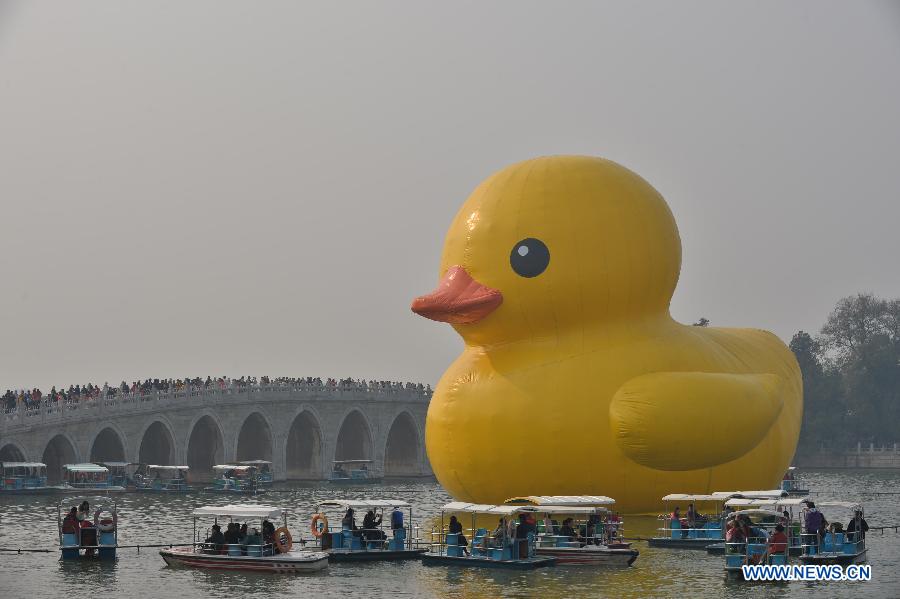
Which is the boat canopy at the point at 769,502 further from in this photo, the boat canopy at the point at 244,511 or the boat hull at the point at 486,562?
the boat canopy at the point at 244,511

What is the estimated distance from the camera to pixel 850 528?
30609mm

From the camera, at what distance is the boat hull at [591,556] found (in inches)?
1193

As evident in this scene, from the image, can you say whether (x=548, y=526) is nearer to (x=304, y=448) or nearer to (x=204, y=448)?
(x=204, y=448)

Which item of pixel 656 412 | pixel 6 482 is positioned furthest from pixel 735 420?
pixel 6 482

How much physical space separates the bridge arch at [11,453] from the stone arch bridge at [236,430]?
5 centimetres

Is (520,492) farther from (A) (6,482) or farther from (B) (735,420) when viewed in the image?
(A) (6,482)

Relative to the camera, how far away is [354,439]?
82188 millimetres

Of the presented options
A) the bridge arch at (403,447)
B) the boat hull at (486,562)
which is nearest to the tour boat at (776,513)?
the boat hull at (486,562)

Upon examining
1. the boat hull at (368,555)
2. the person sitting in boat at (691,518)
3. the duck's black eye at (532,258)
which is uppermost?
the duck's black eye at (532,258)

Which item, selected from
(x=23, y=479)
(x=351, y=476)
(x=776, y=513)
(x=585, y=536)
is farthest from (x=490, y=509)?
(x=351, y=476)

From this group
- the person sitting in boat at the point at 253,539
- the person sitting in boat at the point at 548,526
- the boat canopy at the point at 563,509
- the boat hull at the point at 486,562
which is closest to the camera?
the boat hull at the point at 486,562

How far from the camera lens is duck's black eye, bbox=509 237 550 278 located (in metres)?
34.7

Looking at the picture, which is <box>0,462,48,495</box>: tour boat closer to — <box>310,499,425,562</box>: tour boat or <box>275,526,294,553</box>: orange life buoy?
<box>310,499,425,562</box>: tour boat

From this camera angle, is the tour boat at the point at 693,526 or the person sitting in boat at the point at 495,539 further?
the tour boat at the point at 693,526
